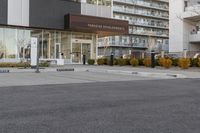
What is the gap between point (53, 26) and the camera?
38.1m

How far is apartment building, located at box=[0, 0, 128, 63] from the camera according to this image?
120 feet

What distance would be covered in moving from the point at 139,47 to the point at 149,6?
12.1 m

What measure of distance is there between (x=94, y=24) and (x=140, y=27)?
6637cm

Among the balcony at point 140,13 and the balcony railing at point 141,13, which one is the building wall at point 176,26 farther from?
the balcony railing at point 141,13

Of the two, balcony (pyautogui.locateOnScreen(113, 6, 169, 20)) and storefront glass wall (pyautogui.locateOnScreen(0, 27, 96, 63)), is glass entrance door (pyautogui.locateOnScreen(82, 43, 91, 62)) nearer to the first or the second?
storefront glass wall (pyautogui.locateOnScreen(0, 27, 96, 63))

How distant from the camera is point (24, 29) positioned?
38.3m

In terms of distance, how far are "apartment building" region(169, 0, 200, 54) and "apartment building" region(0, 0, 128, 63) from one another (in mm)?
24519

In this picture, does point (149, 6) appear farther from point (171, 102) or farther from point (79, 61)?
point (171, 102)

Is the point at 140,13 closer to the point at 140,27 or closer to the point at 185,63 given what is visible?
the point at 140,27

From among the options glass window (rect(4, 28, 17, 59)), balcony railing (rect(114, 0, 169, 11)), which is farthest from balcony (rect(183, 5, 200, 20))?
balcony railing (rect(114, 0, 169, 11))

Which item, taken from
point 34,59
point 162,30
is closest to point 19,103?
point 34,59

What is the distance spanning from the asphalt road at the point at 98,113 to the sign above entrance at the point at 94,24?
1072 inches

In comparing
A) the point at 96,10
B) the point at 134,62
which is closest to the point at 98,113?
the point at 134,62

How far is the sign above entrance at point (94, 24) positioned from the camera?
123 feet
